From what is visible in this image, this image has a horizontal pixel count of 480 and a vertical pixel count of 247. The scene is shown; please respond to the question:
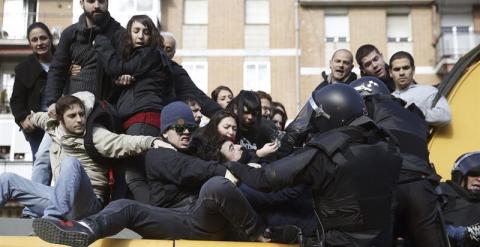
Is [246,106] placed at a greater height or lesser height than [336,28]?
lesser

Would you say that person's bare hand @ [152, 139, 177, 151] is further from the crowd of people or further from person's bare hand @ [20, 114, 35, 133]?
person's bare hand @ [20, 114, 35, 133]

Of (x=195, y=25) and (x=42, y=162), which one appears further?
(x=195, y=25)

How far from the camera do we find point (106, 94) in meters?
6.21

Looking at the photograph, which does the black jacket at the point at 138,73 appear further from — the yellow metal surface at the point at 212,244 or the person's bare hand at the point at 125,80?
the yellow metal surface at the point at 212,244

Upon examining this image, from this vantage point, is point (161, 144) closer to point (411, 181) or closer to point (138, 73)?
point (138, 73)

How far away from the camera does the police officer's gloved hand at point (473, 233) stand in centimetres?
522

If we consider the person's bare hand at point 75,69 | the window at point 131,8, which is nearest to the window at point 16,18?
the window at point 131,8

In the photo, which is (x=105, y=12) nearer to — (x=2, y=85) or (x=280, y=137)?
(x=280, y=137)

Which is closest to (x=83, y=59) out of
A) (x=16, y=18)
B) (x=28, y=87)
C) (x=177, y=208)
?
(x=28, y=87)

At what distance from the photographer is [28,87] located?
6637 millimetres

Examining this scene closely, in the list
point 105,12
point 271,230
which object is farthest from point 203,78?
point 271,230

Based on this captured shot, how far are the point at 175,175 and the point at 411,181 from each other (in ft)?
5.62

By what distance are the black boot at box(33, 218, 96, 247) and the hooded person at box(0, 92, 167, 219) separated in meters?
0.62

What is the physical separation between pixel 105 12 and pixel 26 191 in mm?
1927
